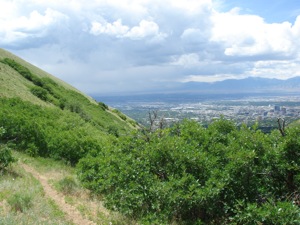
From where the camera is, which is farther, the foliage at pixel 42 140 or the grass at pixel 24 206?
the foliage at pixel 42 140

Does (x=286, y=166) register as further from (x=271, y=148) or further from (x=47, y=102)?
(x=47, y=102)

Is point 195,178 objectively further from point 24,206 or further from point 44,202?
point 24,206

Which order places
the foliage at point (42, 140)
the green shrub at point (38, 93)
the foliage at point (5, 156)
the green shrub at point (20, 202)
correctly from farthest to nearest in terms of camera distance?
1. the green shrub at point (38, 93)
2. the foliage at point (42, 140)
3. the foliage at point (5, 156)
4. the green shrub at point (20, 202)

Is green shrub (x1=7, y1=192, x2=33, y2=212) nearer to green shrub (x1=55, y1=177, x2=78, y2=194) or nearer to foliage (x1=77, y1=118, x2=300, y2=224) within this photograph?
foliage (x1=77, y1=118, x2=300, y2=224)

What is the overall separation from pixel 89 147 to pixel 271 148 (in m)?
13.5

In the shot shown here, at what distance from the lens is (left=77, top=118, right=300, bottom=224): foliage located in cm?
881

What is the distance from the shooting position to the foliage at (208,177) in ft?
28.9

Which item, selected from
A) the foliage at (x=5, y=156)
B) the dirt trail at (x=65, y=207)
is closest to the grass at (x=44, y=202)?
the dirt trail at (x=65, y=207)

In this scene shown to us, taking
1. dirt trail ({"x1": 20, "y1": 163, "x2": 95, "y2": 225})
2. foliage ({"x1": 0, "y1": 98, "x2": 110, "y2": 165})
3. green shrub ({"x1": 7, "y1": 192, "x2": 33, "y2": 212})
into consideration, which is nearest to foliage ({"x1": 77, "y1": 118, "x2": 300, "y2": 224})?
dirt trail ({"x1": 20, "y1": 163, "x2": 95, "y2": 225})

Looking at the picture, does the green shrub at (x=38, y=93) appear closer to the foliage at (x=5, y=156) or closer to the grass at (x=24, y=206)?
the foliage at (x=5, y=156)

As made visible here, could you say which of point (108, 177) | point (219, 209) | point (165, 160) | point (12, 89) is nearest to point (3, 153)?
point (108, 177)

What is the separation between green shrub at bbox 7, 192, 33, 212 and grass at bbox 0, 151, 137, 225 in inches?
1.2

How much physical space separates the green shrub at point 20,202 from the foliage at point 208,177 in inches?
108

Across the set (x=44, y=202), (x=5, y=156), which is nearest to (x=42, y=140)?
(x=5, y=156)
